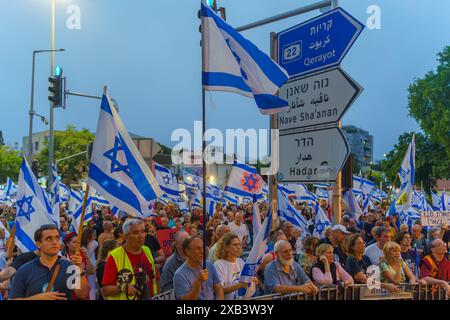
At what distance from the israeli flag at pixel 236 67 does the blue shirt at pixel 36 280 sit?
227cm

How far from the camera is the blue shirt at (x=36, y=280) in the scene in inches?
183

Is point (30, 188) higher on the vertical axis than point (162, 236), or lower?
higher

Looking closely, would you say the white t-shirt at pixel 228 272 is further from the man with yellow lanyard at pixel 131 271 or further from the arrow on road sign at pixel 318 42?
the arrow on road sign at pixel 318 42

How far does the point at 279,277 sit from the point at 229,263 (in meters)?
0.67

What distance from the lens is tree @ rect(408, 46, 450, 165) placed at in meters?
36.2

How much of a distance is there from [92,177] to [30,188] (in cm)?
302

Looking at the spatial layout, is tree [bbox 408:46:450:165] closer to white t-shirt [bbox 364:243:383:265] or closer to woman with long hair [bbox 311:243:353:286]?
white t-shirt [bbox 364:243:383:265]

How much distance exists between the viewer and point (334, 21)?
6266mm

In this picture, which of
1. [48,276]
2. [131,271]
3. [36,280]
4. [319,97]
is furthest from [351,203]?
[36,280]

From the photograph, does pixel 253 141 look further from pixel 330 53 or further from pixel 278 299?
pixel 278 299
